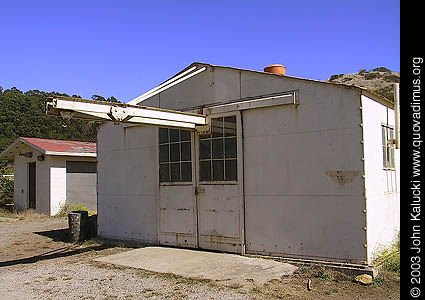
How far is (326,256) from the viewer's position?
6.90m

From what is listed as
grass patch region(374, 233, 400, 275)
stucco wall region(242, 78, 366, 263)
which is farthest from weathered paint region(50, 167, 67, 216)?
grass patch region(374, 233, 400, 275)

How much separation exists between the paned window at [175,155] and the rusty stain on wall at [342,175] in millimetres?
3202

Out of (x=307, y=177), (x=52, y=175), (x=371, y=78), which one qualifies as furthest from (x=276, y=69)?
(x=371, y=78)

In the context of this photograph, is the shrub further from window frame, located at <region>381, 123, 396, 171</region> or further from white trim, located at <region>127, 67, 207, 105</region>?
window frame, located at <region>381, 123, 396, 171</region>

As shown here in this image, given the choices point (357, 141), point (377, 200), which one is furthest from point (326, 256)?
point (357, 141)

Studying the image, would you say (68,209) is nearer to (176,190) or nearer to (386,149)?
(176,190)

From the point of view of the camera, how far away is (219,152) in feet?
27.7

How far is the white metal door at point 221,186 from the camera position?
26.5 feet

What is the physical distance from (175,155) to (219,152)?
124cm

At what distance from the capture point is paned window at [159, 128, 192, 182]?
8.96 meters

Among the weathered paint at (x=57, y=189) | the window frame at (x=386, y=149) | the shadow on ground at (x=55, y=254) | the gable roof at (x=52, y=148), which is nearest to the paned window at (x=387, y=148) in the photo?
the window frame at (x=386, y=149)

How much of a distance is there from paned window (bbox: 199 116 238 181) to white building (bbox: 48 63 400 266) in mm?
21
